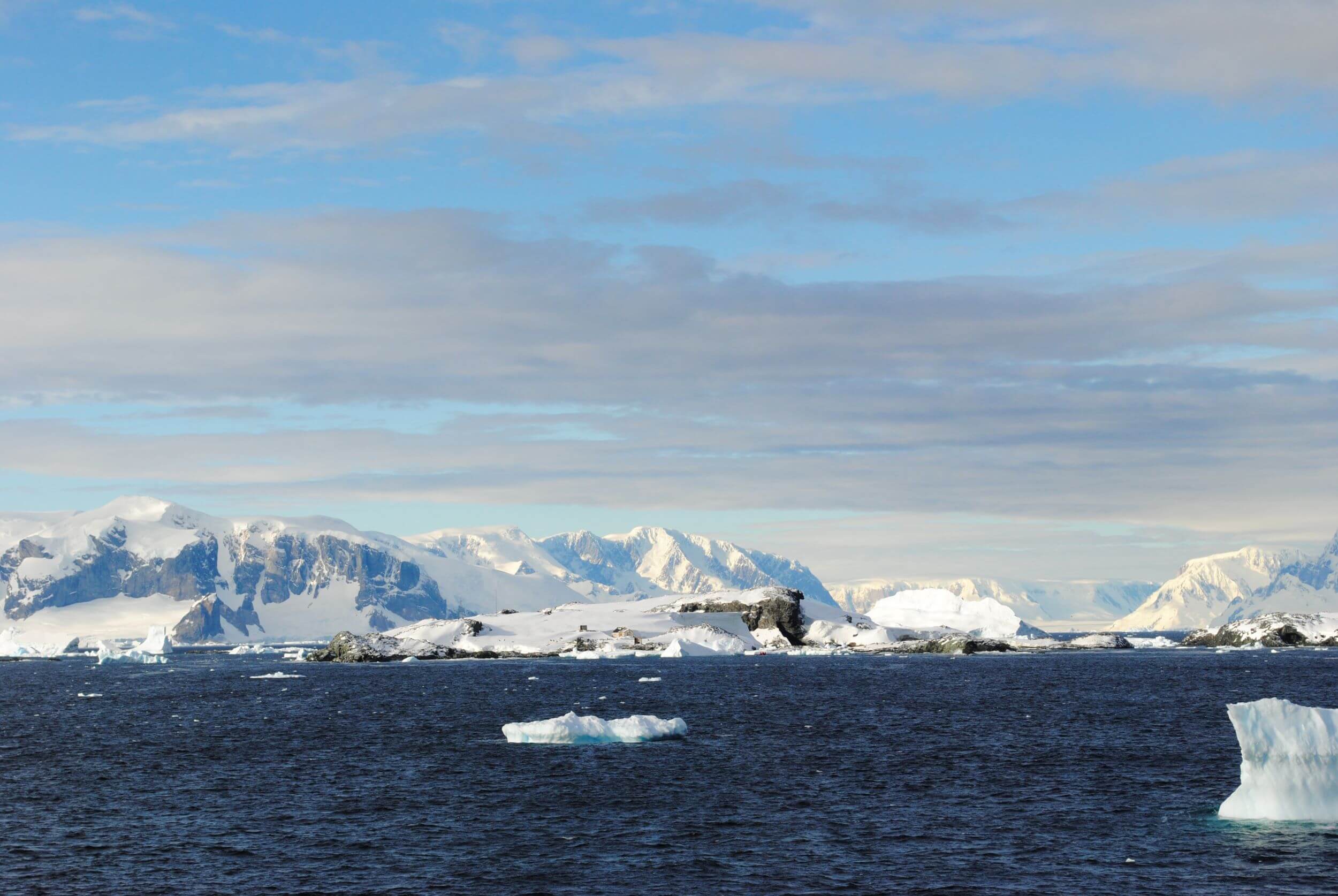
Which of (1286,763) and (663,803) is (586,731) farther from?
(1286,763)

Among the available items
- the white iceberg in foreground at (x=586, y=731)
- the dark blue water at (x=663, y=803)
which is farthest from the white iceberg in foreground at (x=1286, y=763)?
the white iceberg in foreground at (x=586, y=731)

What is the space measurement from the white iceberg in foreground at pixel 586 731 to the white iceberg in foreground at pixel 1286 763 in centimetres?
4133

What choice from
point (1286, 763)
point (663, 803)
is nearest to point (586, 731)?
point (663, 803)

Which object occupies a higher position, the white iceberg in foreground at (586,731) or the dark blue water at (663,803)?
the white iceberg in foreground at (586,731)

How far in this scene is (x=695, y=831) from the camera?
188 ft

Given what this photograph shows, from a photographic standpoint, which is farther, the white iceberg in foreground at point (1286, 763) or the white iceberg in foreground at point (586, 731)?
the white iceberg in foreground at point (586, 731)

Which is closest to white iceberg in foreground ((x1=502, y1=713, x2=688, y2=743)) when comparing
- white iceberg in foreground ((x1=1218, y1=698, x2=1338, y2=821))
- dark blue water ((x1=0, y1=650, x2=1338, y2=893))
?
dark blue water ((x1=0, y1=650, x2=1338, y2=893))

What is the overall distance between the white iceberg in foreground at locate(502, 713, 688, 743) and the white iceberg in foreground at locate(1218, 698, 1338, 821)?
41.3 m

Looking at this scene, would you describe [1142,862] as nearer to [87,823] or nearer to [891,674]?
[87,823]

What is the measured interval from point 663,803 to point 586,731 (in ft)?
82.5

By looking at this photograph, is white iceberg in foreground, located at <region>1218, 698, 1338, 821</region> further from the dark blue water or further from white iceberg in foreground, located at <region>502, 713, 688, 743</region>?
white iceberg in foreground, located at <region>502, 713, 688, 743</region>

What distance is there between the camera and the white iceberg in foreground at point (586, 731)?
88.9 meters

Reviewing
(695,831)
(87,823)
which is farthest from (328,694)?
(695,831)

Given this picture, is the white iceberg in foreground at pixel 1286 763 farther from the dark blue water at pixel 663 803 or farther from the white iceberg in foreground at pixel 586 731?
the white iceberg in foreground at pixel 586 731
